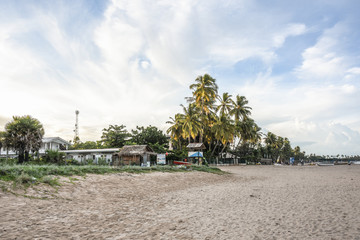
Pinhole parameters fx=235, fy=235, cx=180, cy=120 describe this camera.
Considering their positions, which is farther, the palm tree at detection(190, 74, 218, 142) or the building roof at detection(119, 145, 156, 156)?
the palm tree at detection(190, 74, 218, 142)

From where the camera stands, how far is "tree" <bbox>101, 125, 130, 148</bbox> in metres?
49.8

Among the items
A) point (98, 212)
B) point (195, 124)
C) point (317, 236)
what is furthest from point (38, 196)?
point (195, 124)

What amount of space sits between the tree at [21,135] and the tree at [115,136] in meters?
22.9

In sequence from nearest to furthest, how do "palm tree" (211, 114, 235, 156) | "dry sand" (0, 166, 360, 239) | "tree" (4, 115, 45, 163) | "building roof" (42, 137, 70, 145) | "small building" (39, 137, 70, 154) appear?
"dry sand" (0, 166, 360, 239) < "tree" (4, 115, 45, 163) < "small building" (39, 137, 70, 154) < "building roof" (42, 137, 70, 145) < "palm tree" (211, 114, 235, 156)

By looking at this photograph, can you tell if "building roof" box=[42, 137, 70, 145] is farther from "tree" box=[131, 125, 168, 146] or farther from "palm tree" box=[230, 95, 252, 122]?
"palm tree" box=[230, 95, 252, 122]

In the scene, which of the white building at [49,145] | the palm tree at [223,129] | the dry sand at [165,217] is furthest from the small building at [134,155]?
the white building at [49,145]

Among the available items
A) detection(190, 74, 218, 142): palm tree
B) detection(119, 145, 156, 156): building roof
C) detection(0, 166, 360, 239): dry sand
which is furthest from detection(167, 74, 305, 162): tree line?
detection(0, 166, 360, 239): dry sand

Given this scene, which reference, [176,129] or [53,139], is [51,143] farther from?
[176,129]

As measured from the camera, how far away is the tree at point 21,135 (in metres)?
25.6

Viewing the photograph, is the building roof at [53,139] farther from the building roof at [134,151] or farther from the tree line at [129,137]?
the building roof at [134,151]

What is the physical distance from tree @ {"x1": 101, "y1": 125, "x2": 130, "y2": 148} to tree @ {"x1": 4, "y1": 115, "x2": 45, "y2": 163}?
22.9 m

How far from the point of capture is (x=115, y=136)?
Answer: 163 ft

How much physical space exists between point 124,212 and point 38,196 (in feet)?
9.10

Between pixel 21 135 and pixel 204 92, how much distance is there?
33.2 metres
